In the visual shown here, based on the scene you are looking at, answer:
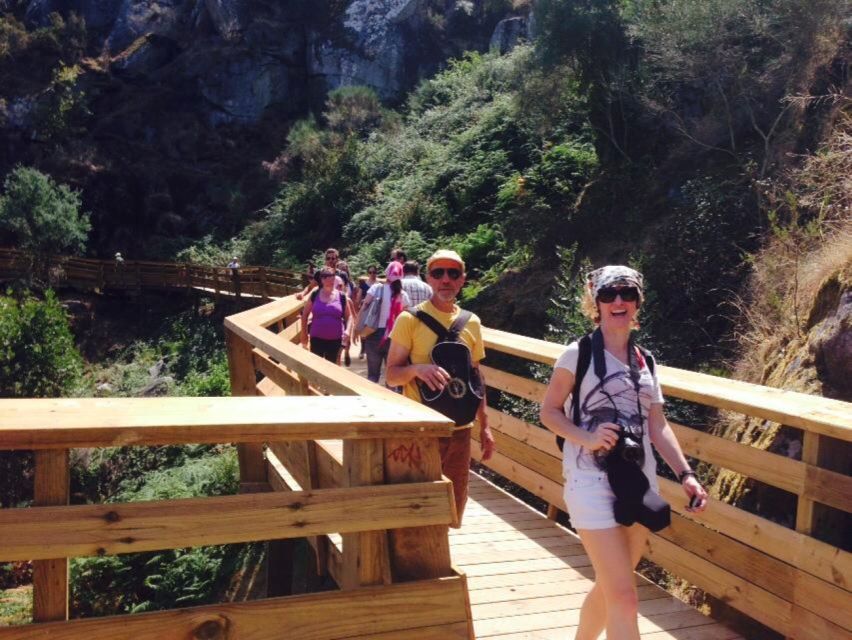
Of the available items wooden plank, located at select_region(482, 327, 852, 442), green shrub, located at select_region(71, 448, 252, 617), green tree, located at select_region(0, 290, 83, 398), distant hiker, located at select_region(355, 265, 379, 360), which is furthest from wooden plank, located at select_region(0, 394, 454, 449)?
green tree, located at select_region(0, 290, 83, 398)

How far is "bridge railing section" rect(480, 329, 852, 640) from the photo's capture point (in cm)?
356

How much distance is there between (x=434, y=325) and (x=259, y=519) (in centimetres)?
172

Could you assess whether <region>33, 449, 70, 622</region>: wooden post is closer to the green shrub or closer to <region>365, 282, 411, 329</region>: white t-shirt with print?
the green shrub

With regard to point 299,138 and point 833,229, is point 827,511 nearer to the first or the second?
point 833,229

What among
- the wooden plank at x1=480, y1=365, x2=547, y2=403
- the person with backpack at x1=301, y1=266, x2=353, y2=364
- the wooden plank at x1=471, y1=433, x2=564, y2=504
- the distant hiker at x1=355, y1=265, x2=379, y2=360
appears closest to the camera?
the wooden plank at x1=471, y1=433, x2=564, y2=504

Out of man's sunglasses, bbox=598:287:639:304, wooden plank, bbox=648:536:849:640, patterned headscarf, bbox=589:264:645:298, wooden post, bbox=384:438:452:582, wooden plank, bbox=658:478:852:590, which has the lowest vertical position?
wooden plank, bbox=648:536:849:640

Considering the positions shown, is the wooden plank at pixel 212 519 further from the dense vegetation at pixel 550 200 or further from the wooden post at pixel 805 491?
the dense vegetation at pixel 550 200

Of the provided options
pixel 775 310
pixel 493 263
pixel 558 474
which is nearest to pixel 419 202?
pixel 493 263

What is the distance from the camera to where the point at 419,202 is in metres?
26.4

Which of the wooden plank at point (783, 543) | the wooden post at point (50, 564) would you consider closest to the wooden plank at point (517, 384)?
the wooden plank at point (783, 543)

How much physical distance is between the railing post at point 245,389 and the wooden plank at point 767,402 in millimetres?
3323

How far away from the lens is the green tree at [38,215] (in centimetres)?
3095

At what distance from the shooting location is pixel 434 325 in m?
4.13

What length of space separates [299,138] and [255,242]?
18.1 feet
